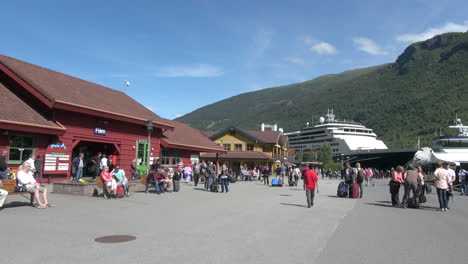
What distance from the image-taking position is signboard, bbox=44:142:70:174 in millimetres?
16609

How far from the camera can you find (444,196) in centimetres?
1336

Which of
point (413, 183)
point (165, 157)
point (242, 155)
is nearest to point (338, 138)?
point (242, 155)

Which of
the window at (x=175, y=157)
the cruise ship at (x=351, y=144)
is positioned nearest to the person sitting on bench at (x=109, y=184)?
the window at (x=175, y=157)

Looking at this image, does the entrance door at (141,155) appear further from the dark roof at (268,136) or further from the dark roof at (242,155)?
the dark roof at (268,136)

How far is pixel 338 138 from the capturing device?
11362cm

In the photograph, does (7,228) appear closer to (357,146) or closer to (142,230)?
(142,230)

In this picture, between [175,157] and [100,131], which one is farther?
[175,157]

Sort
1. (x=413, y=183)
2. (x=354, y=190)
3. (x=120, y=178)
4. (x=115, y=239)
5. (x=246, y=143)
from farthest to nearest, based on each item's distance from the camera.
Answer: (x=246, y=143)
(x=354, y=190)
(x=120, y=178)
(x=413, y=183)
(x=115, y=239)

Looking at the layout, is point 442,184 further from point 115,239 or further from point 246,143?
point 246,143

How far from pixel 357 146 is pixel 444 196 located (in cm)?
9843

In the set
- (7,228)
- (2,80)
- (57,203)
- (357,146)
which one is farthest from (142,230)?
(357,146)

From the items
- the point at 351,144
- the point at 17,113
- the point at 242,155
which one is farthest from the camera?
the point at 351,144

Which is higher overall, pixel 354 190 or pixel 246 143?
pixel 246 143

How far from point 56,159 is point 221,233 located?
1177cm
